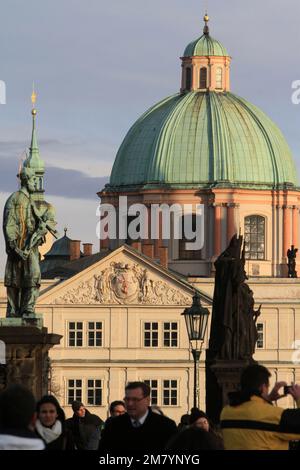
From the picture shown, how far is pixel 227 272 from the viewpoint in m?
28.9

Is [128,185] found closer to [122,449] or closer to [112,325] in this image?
[112,325]

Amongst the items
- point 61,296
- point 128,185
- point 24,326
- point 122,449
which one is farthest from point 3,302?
point 122,449

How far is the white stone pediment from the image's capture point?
3526 inches

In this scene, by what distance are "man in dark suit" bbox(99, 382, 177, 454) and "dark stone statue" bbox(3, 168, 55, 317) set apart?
8.35 m

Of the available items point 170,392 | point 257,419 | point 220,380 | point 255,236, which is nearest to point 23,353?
point 220,380

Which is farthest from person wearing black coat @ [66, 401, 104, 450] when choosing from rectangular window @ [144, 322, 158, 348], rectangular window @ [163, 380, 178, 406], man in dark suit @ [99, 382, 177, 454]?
rectangular window @ [144, 322, 158, 348]

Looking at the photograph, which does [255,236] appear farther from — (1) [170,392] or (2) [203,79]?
(1) [170,392]

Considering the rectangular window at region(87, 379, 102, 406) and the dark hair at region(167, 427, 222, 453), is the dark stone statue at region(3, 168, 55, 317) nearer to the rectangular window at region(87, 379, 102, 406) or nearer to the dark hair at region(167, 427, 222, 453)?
the dark hair at region(167, 427, 222, 453)

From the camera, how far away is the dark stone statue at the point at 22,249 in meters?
23.5

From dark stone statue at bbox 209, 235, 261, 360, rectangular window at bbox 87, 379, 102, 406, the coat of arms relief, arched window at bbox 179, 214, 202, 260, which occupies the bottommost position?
rectangular window at bbox 87, 379, 102, 406

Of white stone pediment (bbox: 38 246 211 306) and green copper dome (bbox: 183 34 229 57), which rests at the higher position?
green copper dome (bbox: 183 34 229 57)

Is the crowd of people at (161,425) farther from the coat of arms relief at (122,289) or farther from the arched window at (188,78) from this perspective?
the arched window at (188,78)

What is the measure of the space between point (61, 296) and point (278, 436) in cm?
7585

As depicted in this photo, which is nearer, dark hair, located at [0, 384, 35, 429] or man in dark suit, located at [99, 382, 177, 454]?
dark hair, located at [0, 384, 35, 429]
